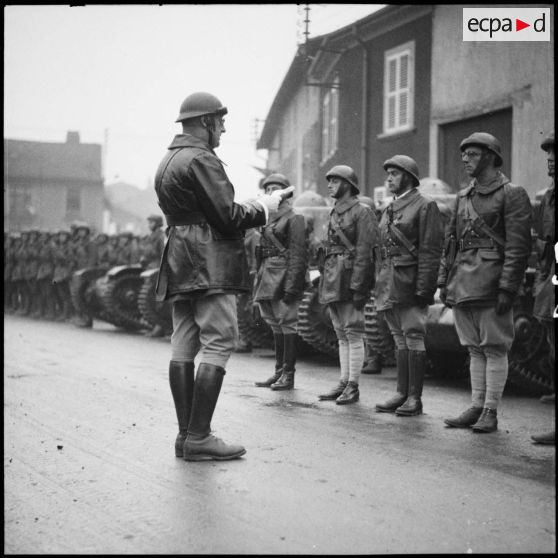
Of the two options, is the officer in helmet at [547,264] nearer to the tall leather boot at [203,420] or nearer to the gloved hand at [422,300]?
the gloved hand at [422,300]

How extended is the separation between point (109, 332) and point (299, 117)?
13.5m

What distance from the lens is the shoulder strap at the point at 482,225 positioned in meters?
6.39

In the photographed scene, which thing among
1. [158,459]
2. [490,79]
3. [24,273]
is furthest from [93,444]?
[24,273]

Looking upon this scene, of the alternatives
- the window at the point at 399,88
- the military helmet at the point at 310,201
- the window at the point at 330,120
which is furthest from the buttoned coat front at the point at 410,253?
the window at the point at 330,120

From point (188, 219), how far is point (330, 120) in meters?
18.2

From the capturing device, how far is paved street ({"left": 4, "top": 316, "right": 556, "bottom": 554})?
3.82m

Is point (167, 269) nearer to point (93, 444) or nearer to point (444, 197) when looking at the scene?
point (93, 444)

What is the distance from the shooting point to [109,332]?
1792 centimetres

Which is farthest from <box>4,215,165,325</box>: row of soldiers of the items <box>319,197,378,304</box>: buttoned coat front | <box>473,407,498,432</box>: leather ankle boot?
<box>473,407,498,432</box>: leather ankle boot

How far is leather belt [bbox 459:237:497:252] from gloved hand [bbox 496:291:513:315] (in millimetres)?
373

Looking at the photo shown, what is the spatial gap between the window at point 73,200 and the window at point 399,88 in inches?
1745

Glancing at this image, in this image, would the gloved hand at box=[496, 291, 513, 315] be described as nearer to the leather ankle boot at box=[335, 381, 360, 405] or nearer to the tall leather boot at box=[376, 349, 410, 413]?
the tall leather boot at box=[376, 349, 410, 413]

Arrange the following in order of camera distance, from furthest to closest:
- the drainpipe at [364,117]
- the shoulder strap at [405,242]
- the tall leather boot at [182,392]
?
the drainpipe at [364,117], the shoulder strap at [405,242], the tall leather boot at [182,392]

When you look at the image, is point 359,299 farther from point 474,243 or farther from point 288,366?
point 474,243
